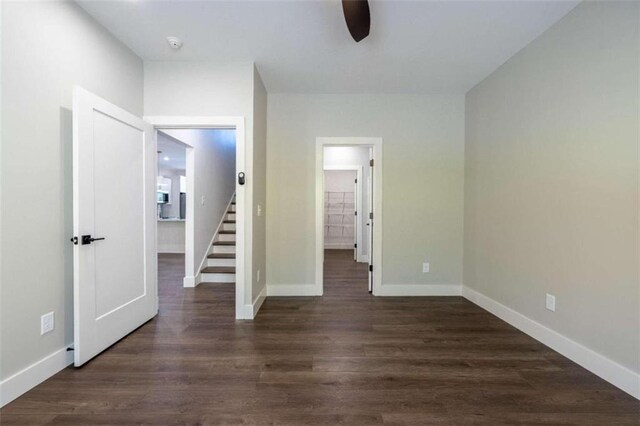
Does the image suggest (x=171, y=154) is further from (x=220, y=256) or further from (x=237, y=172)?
(x=237, y=172)

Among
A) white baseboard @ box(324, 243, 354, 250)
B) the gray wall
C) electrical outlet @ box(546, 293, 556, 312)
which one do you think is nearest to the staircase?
white baseboard @ box(324, 243, 354, 250)

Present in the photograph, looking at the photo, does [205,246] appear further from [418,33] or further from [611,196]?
[611,196]

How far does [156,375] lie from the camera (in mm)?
1819

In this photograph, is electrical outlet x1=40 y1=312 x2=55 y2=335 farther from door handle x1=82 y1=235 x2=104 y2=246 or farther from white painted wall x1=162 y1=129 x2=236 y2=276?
white painted wall x1=162 y1=129 x2=236 y2=276

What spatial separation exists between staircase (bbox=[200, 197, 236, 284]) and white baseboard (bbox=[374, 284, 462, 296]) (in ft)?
7.36

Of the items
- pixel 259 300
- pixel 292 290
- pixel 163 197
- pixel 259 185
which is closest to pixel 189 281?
pixel 259 300

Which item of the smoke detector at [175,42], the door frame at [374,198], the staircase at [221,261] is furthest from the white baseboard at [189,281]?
the smoke detector at [175,42]

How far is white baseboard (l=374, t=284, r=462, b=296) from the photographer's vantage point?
138 inches

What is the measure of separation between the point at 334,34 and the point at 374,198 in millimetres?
1912

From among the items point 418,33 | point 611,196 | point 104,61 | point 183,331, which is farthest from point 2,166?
point 611,196

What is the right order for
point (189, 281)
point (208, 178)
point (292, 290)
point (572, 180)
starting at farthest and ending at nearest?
1. point (208, 178)
2. point (189, 281)
3. point (292, 290)
4. point (572, 180)

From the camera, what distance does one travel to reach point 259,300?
→ 10.0 feet

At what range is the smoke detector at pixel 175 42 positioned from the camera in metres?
2.35

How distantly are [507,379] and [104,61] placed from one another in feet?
12.4
